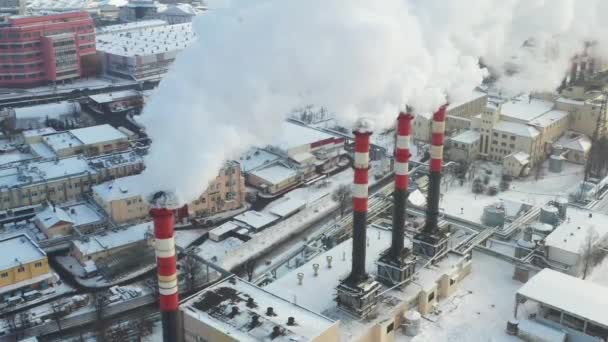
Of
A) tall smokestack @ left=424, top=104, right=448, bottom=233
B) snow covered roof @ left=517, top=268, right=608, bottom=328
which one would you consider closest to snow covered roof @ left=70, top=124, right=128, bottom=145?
tall smokestack @ left=424, top=104, right=448, bottom=233

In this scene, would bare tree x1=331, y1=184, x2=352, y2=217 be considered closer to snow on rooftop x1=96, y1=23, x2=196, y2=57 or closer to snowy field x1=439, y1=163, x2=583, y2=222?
snowy field x1=439, y1=163, x2=583, y2=222

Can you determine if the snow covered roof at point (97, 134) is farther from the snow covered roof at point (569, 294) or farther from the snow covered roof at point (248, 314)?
the snow covered roof at point (569, 294)

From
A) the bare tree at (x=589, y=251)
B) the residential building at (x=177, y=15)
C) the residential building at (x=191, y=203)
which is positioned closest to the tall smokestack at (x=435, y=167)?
the bare tree at (x=589, y=251)

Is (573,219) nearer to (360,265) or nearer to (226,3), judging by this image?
(360,265)

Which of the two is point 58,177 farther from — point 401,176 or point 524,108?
point 524,108

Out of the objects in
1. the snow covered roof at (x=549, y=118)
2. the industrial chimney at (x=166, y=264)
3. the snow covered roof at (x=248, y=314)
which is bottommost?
the snow covered roof at (x=248, y=314)

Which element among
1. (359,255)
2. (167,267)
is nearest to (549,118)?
(359,255)
